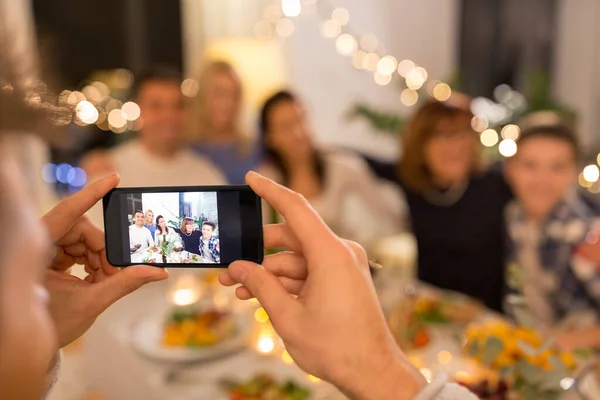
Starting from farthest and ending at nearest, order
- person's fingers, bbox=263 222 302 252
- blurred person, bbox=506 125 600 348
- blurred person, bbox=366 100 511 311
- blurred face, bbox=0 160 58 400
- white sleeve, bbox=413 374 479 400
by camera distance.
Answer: blurred person, bbox=366 100 511 311 → blurred person, bbox=506 125 600 348 → person's fingers, bbox=263 222 302 252 → white sleeve, bbox=413 374 479 400 → blurred face, bbox=0 160 58 400

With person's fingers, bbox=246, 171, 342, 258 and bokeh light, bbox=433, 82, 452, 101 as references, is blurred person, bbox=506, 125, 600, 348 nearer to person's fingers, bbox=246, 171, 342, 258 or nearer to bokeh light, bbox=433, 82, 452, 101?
person's fingers, bbox=246, 171, 342, 258

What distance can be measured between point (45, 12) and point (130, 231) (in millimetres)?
3253

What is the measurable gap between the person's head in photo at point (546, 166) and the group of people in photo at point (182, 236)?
3.51 ft

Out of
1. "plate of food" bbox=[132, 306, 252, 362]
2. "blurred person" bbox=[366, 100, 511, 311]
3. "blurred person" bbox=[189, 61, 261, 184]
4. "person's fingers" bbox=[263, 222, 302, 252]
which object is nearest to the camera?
"person's fingers" bbox=[263, 222, 302, 252]

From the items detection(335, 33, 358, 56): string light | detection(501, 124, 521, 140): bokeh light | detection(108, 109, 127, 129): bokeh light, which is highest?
detection(335, 33, 358, 56): string light

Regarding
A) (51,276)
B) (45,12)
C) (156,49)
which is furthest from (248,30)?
(51,276)

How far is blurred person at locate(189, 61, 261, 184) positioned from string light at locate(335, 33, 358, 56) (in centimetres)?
145

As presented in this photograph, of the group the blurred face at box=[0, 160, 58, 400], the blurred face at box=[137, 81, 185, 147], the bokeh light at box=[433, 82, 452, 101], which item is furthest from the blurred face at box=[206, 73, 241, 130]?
the blurred face at box=[0, 160, 58, 400]

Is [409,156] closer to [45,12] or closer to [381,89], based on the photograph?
[381,89]

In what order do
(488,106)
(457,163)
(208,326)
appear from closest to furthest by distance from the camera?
(208,326)
(457,163)
(488,106)

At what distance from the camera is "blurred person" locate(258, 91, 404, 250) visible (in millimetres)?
1857

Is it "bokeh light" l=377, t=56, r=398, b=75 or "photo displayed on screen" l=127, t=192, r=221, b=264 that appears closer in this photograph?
"photo displayed on screen" l=127, t=192, r=221, b=264

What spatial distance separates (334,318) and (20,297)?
30 cm

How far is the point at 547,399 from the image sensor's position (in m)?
0.75
